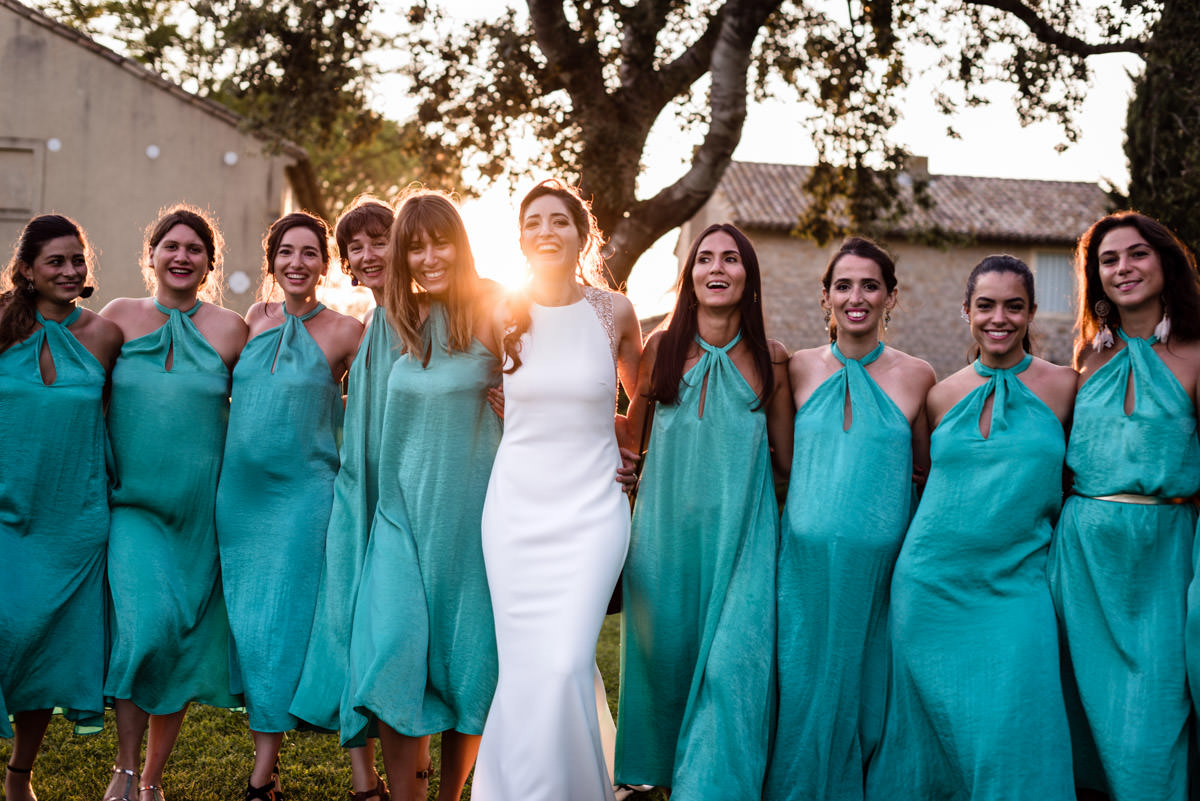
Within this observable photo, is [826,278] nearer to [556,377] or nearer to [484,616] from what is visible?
[556,377]

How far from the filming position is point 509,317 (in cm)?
450

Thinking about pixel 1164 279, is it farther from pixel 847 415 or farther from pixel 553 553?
pixel 553 553

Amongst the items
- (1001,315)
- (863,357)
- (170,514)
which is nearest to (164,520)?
(170,514)

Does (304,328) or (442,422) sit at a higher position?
(304,328)

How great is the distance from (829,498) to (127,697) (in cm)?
305

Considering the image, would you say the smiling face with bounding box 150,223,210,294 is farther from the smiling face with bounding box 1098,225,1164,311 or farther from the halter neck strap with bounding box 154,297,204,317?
the smiling face with bounding box 1098,225,1164,311

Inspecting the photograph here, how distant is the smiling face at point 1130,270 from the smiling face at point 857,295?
0.86 metres

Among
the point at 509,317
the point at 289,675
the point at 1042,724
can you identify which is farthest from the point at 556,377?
the point at 1042,724

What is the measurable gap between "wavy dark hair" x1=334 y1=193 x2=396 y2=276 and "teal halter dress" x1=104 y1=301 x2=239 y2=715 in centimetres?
84

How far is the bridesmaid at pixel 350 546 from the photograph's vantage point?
442cm

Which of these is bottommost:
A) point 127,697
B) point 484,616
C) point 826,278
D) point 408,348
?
point 127,697

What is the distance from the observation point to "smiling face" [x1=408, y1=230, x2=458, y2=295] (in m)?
4.50

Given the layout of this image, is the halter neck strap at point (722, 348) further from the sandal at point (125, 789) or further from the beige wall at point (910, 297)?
the beige wall at point (910, 297)

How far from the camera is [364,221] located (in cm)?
512
